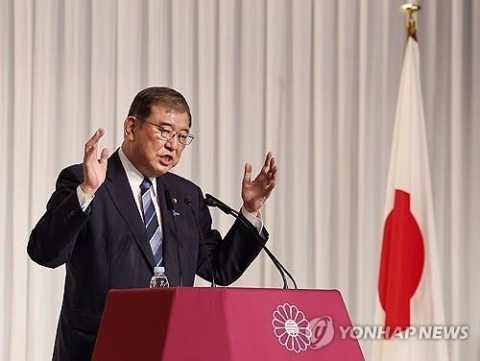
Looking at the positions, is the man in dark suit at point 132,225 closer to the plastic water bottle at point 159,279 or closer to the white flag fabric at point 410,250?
the plastic water bottle at point 159,279

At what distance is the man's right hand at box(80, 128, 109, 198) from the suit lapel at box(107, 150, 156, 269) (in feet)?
1.01

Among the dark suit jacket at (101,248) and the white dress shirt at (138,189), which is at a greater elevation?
the white dress shirt at (138,189)

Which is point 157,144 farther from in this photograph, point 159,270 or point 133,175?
point 159,270

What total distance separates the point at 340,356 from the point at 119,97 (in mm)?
3179

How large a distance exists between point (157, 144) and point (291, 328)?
1.11 metres

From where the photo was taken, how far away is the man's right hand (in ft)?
8.95

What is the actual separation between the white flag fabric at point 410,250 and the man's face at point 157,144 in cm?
209

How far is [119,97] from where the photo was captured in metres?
5.25

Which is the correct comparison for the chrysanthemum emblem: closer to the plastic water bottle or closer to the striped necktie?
the plastic water bottle

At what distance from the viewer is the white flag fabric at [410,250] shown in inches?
194

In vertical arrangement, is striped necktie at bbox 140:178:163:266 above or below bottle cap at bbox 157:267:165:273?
above

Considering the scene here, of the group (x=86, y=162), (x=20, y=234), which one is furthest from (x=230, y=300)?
(x=20, y=234)

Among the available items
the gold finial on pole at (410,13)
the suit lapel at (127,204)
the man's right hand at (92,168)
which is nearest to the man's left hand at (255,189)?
the suit lapel at (127,204)

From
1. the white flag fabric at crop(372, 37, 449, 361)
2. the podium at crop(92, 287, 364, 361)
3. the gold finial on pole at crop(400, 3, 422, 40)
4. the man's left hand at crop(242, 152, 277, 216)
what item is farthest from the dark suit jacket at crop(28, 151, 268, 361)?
the gold finial on pole at crop(400, 3, 422, 40)
